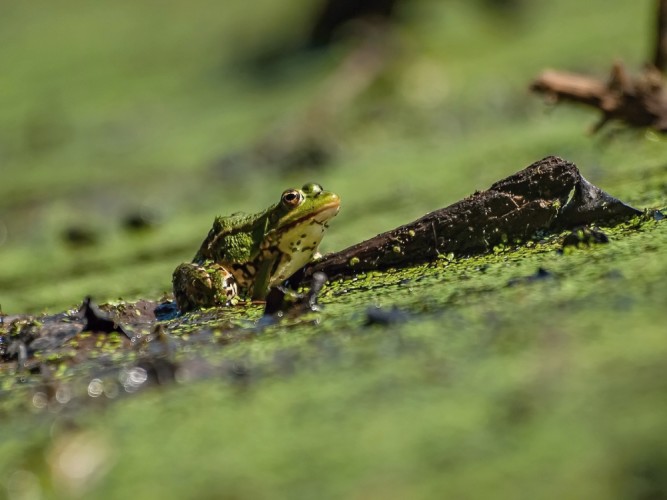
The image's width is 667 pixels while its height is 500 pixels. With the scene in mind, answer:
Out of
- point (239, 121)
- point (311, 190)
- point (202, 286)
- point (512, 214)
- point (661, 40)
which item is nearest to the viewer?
point (512, 214)

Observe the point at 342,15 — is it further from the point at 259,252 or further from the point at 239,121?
the point at 259,252

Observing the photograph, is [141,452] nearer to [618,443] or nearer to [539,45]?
[618,443]

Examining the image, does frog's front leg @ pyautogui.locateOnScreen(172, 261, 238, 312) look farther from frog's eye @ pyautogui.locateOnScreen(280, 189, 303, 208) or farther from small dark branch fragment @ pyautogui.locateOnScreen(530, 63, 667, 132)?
small dark branch fragment @ pyautogui.locateOnScreen(530, 63, 667, 132)

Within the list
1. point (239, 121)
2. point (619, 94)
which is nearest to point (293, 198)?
point (619, 94)

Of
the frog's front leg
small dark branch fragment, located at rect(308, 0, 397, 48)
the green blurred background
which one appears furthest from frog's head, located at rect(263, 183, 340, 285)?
small dark branch fragment, located at rect(308, 0, 397, 48)

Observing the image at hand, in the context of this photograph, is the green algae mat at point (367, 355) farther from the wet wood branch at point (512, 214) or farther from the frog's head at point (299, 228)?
the frog's head at point (299, 228)

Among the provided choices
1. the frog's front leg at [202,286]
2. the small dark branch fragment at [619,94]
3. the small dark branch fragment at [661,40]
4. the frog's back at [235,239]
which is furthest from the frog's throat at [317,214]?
the small dark branch fragment at [661,40]
